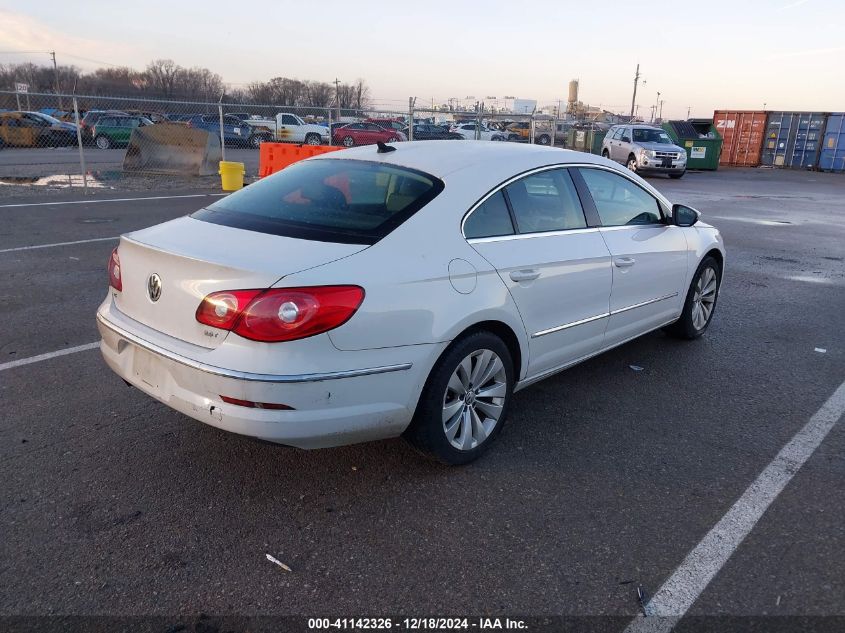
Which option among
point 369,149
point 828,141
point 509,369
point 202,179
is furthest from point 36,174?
point 828,141

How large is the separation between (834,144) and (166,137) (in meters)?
28.2

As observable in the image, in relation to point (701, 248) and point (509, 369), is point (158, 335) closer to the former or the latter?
point (509, 369)

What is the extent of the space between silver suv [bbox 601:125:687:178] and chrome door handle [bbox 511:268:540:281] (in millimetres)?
20236

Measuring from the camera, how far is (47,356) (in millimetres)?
4703

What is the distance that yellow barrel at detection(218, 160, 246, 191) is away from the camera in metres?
15.3

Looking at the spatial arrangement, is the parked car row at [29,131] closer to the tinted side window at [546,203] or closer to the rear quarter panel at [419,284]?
the tinted side window at [546,203]

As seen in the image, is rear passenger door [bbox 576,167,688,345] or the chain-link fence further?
the chain-link fence

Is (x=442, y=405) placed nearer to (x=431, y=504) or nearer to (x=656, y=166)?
(x=431, y=504)

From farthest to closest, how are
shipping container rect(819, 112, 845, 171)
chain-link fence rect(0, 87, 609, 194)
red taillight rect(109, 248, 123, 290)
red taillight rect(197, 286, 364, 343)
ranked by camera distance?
shipping container rect(819, 112, 845, 171), chain-link fence rect(0, 87, 609, 194), red taillight rect(109, 248, 123, 290), red taillight rect(197, 286, 364, 343)

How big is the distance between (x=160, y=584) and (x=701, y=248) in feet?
14.8

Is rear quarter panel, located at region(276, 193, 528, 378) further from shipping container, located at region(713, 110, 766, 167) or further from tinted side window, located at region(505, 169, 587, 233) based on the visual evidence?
shipping container, located at region(713, 110, 766, 167)

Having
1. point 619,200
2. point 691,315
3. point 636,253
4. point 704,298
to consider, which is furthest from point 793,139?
point 636,253

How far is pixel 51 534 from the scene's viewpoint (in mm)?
2775

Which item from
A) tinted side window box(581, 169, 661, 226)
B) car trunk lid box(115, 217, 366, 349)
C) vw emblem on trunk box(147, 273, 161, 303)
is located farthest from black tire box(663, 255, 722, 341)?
vw emblem on trunk box(147, 273, 161, 303)
